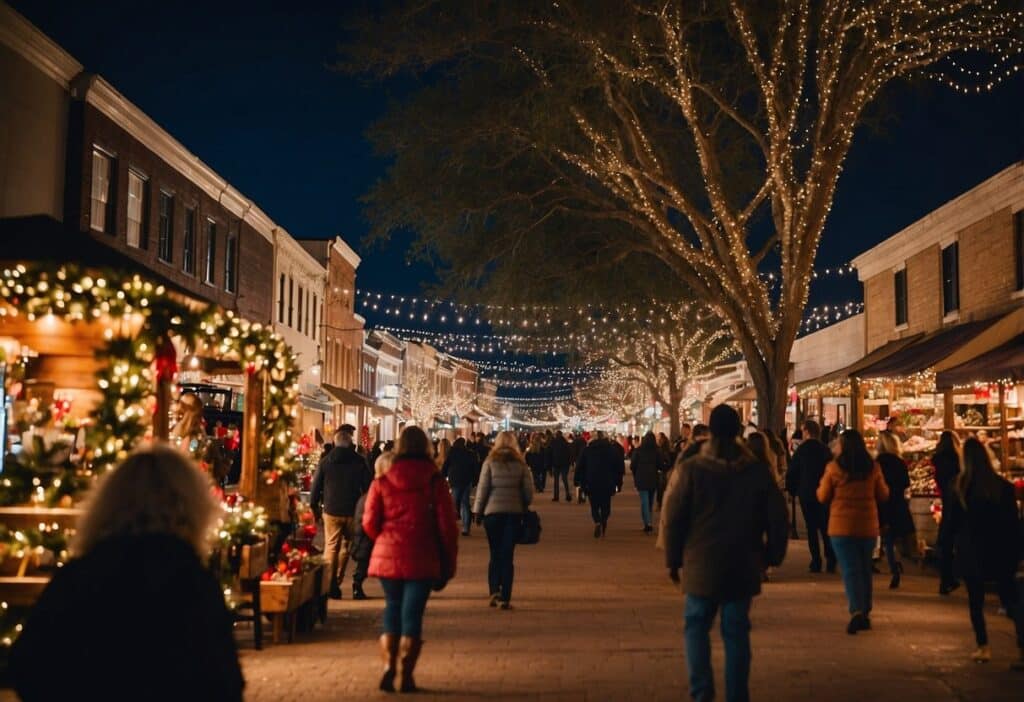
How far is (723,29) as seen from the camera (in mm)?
22781

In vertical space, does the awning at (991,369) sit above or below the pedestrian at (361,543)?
above

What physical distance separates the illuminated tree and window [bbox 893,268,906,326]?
6.57m

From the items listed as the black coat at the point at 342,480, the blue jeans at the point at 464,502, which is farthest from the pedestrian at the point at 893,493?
the blue jeans at the point at 464,502

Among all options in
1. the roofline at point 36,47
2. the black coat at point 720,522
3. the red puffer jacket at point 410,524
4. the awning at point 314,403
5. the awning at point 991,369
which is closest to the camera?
the black coat at point 720,522

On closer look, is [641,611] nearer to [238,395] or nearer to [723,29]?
[723,29]

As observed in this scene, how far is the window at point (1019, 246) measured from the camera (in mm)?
21969

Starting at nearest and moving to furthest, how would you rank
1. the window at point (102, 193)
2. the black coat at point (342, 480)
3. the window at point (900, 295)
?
the black coat at point (342, 480) → the window at point (102, 193) → the window at point (900, 295)

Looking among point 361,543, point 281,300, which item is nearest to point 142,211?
point 281,300

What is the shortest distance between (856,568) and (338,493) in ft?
17.4

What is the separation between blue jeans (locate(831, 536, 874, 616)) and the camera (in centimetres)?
1080

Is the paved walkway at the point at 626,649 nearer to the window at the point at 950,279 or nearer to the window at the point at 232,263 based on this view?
the window at the point at 950,279

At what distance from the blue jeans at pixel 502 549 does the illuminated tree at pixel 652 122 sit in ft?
31.9

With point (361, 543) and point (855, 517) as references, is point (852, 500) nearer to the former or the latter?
point (855, 517)

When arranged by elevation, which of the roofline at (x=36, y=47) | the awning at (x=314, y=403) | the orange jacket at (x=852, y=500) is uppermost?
the roofline at (x=36, y=47)
